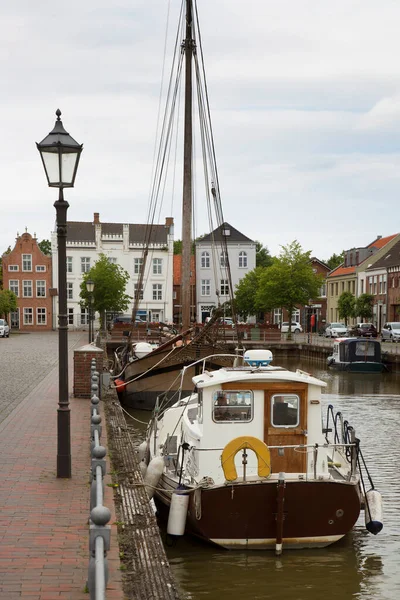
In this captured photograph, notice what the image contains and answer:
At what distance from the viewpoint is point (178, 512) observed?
37.2 feet

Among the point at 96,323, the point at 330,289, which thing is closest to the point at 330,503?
the point at 96,323

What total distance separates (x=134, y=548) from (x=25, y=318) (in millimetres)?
78840

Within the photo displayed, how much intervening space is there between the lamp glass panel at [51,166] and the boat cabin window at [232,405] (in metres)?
4.08

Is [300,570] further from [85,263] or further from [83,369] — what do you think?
[85,263]

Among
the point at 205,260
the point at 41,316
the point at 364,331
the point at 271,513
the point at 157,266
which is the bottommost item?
the point at 271,513

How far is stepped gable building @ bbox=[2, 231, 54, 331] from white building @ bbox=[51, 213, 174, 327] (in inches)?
45.0

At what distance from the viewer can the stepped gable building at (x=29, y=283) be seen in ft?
277

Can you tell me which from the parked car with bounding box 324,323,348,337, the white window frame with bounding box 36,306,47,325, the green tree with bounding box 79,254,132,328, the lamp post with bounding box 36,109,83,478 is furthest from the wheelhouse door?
the white window frame with bounding box 36,306,47,325

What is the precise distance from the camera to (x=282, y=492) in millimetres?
10617

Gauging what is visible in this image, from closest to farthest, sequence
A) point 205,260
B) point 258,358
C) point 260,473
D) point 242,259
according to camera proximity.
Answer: point 260,473
point 258,358
point 205,260
point 242,259

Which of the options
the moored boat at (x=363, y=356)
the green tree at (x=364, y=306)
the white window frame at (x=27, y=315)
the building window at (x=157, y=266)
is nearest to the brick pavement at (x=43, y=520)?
the moored boat at (x=363, y=356)

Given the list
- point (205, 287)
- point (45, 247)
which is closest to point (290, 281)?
point (205, 287)

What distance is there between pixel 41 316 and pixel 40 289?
3.06 m

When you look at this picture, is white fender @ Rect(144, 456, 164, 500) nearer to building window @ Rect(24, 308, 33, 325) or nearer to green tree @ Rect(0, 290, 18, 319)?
green tree @ Rect(0, 290, 18, 319)
